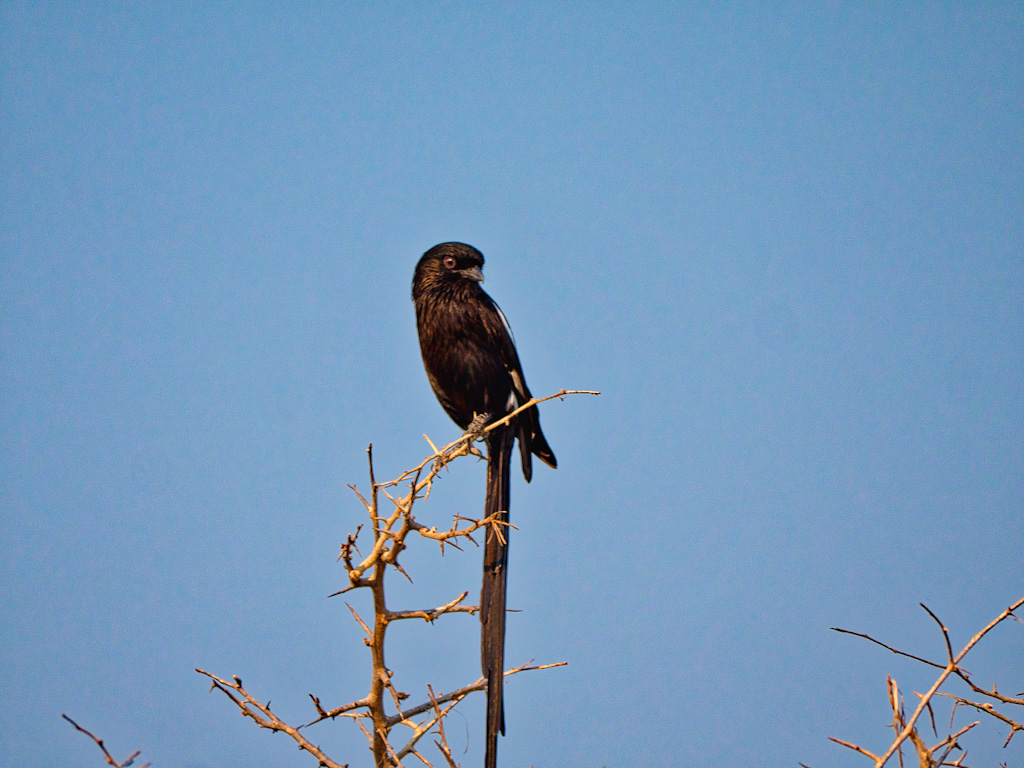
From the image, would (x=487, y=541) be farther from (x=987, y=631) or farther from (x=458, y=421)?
(x=987, y=631)

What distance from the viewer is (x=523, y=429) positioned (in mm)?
3883

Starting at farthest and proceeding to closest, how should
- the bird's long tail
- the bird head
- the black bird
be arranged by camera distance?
the bird head < the black bird < the bird's long tail

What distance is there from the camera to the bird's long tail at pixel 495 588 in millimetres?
2482

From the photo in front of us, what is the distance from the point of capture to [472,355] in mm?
3832

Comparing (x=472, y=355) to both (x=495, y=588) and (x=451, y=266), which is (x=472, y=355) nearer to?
(x=451, y=266)

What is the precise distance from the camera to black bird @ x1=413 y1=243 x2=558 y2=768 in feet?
12.6

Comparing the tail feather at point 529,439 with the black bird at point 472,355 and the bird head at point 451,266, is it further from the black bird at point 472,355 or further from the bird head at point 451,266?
the bird head at point 451,266

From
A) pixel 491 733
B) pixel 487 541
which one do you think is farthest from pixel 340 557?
pixel 487 541

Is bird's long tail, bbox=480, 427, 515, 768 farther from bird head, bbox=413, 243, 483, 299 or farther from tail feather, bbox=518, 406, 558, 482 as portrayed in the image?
bird head, bbox=413, 243, 483, 299

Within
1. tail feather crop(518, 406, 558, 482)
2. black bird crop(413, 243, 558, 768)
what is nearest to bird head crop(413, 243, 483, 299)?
black bird crop(413, 243, 558, 768)

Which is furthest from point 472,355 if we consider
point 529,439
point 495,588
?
point 495,588

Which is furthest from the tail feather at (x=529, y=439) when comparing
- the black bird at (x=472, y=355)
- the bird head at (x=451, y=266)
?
the bird head at (x=451, y=266)

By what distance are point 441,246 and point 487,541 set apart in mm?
1665

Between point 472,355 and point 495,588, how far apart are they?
4.02 ft
